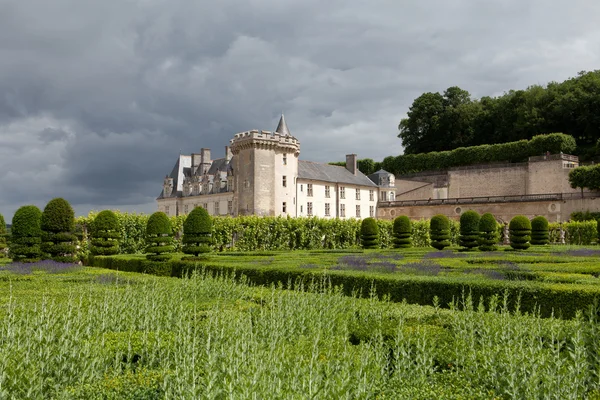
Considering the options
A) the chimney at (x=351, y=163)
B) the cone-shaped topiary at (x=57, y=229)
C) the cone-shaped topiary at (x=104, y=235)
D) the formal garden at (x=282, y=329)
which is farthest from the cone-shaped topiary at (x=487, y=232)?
the chimney at (x=351, y=163)

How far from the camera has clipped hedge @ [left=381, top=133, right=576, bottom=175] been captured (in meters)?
51.6

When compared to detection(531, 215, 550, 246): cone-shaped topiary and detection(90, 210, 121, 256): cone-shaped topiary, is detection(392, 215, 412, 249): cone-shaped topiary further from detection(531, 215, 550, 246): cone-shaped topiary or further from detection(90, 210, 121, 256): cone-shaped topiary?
detection(90, 210, 121, 256): cone-shaped topiary

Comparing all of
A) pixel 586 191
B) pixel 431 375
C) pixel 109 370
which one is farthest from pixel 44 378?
pixel 586 191

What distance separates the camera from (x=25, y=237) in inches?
784

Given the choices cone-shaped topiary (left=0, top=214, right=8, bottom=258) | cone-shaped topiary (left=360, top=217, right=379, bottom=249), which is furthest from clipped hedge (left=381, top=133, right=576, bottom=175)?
cone-shaped topiary (left=0, top=214, right=8, bottom=258)

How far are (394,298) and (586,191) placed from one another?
4223cm

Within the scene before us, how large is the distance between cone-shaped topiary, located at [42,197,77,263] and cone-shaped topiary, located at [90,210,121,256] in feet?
11.0

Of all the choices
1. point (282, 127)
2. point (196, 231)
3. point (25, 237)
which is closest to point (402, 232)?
point (196, 231)

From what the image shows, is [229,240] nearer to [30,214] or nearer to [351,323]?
[30,214]

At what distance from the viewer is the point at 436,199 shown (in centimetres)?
5528

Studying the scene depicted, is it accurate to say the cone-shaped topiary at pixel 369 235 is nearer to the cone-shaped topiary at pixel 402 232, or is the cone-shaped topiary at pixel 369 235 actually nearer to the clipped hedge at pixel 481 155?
the cone-shaped topiary at pixel 402 232

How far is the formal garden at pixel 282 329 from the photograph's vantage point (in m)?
4.36

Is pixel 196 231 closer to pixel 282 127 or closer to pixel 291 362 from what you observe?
pixel 291 362

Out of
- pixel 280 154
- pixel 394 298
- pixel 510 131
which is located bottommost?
pixel 394 298
